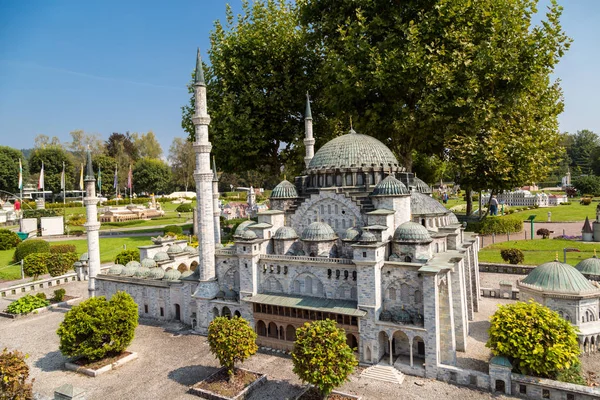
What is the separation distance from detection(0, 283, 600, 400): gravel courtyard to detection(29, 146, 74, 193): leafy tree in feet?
230

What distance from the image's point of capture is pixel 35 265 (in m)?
34.8

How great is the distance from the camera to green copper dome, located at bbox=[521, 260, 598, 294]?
17.9 metres

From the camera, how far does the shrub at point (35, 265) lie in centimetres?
3478

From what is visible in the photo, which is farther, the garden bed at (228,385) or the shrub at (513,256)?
the shrub at (513,256)

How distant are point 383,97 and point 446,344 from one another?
71.8 ft

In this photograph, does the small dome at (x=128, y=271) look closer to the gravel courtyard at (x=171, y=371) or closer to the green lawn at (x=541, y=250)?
the gravel courtyard at (x=171, y=371)

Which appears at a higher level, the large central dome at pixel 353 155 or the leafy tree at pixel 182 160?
the leafy tree at pixel 182 160

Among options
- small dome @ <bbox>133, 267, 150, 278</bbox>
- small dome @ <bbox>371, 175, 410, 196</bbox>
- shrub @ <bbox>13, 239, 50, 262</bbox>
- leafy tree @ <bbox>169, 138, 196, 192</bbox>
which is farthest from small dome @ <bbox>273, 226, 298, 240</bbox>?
leafy tree @ <bbox>169, 138, 196, 192</bbox>

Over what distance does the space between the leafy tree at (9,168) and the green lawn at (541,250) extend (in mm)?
86243

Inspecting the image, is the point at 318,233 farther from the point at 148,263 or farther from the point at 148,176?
the point at 148,176

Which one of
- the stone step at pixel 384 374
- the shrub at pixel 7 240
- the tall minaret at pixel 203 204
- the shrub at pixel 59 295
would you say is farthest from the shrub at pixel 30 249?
the stone step at pixel 384 374

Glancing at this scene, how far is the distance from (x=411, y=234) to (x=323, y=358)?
766 cm

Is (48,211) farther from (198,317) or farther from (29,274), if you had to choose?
(198,317)

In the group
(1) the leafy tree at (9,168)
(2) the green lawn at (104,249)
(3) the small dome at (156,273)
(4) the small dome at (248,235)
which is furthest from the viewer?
(1) the leafy tree at (9,168)
